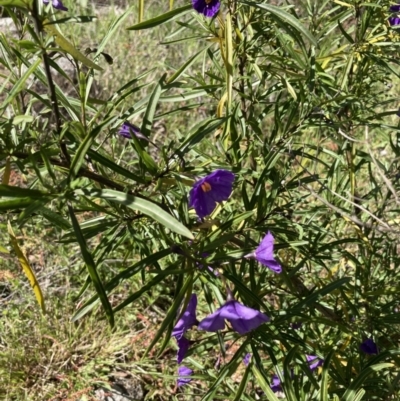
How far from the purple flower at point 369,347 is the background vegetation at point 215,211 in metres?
0.04

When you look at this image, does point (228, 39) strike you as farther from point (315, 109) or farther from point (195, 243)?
point (195, 243)

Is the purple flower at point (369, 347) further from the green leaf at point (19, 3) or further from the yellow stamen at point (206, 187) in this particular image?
the green leaf at point (19, 3)

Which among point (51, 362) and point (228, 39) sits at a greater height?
point (228, 39)

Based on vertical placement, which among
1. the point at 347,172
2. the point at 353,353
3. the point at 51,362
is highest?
the point at 347,172

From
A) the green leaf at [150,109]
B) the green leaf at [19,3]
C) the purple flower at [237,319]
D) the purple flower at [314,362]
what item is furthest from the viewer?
the purple flower at [314,362]

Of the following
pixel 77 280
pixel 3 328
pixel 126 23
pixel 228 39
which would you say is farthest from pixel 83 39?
pixel 228 39

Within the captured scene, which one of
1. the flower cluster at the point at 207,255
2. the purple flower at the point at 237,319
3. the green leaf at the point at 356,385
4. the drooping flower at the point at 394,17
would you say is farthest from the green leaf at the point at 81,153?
the drooping flower at the point at 394,17

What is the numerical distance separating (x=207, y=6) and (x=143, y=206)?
56 cm

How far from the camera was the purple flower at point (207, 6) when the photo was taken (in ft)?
3.90

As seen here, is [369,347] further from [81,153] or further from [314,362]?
[81,153]

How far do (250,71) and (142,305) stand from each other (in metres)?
2.05

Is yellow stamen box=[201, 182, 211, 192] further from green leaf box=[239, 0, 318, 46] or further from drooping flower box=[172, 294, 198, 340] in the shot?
green leaf box=[239, 0, 318, 46]

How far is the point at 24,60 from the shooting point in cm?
112

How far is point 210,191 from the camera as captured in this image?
3.71 ft
